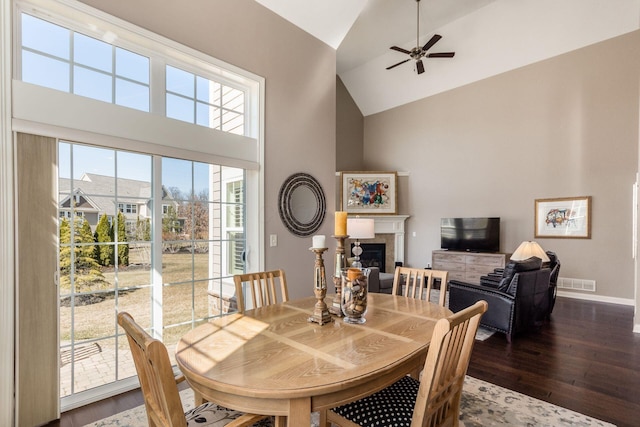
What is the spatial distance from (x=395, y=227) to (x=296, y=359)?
6.67 meters

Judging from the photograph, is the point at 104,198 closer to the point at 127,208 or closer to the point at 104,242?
the point at 127,208

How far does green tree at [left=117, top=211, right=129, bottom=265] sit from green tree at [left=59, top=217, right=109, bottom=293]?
0.16m

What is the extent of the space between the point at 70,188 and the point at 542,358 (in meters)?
4.28

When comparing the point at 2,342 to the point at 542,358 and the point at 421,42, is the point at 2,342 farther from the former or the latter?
the point at 421,42

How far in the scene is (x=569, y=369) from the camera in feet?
9.36

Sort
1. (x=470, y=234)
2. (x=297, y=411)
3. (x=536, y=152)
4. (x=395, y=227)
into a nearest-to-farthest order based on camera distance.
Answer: (x=297, y=411), (x=536, y=152), (x=470, y=234), (x=395, y=227)

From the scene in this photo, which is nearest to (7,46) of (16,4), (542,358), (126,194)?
(16,4)

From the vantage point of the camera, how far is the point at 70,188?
2203 millimetres

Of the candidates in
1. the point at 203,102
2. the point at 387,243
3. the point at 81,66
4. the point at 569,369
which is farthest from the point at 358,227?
the point at 387,243

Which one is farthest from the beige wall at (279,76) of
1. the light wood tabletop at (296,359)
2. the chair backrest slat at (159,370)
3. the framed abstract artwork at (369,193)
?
the framed abstract artwork at (369,193)

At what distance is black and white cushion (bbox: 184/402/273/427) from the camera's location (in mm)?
1266

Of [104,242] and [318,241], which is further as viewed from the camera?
[104,242]

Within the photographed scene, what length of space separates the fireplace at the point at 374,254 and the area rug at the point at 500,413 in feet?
16.6

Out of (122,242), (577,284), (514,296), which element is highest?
(122,242)
